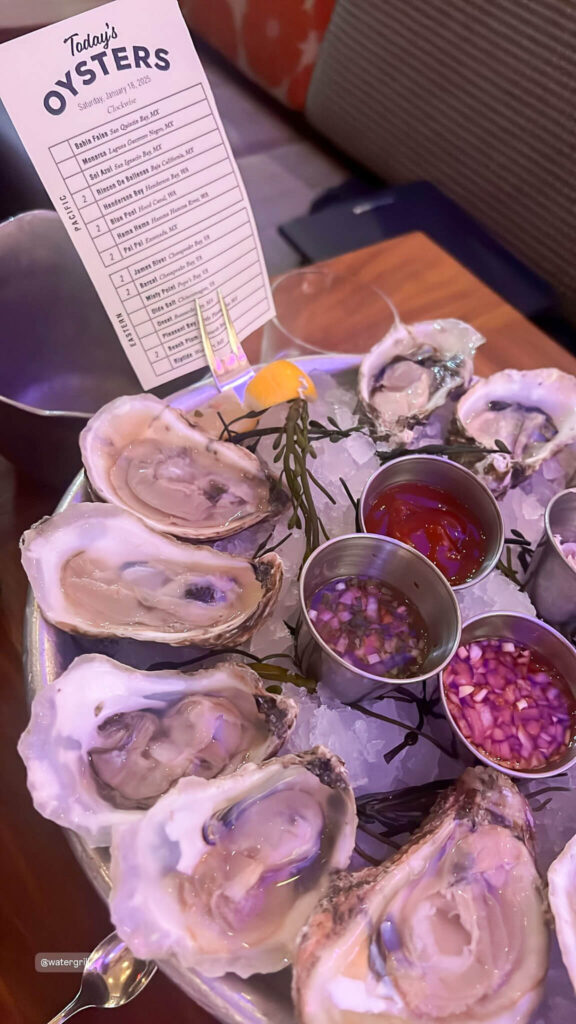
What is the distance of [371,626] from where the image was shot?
2.81 ft

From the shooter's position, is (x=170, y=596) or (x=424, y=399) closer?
(x=170, y=596)

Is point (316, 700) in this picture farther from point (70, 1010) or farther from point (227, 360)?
point (227, 360)

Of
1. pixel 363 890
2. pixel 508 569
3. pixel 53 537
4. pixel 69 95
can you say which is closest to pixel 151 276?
pixel 69 95

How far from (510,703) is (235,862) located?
1.20 feet

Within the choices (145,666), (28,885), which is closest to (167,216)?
(145,666)

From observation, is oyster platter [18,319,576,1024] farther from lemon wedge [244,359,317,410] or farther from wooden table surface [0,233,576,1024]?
wooden table surface [0,233,576,1024]

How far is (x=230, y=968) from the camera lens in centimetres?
62

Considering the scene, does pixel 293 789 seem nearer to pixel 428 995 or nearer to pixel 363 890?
pixel 363 890

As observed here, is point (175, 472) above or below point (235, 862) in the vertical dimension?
above

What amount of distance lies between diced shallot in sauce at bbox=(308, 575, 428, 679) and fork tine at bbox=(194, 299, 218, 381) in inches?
14.3

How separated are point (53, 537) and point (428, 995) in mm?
608

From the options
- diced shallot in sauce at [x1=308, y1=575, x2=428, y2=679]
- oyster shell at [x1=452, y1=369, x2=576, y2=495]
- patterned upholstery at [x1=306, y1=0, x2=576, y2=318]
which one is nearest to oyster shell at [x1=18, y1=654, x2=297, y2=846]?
diced shallot in sauce at [x1=308, y1=575, x2=428, y2=679]

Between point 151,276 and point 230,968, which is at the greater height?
point 151,276

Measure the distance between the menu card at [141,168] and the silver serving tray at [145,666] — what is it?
0.14m
